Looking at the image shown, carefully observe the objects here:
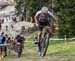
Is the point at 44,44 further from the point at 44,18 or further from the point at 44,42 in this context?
the point at 44,18

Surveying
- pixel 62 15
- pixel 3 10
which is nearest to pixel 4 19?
pixel 3 10

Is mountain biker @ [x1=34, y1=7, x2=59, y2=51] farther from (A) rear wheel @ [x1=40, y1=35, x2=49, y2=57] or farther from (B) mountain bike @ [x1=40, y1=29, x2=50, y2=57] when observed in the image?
(A) rear wheel @ [x1=40, y1=35, x2=49, y2=57]

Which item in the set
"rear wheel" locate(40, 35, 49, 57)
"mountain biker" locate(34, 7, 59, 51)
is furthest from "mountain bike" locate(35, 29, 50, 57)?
"mountain biker" locate(34, 7, 59, 51)

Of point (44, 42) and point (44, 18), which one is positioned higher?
point (44, 18)

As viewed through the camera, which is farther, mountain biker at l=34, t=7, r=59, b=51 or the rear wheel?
the rear wheel

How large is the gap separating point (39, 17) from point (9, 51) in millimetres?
7267

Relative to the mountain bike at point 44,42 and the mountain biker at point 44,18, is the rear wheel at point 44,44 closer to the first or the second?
the mountain bike at point 44,42

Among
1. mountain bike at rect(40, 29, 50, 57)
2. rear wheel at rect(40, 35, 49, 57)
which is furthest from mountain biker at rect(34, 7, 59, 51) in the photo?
rear wheel at rect(40, 35, 49, 57)

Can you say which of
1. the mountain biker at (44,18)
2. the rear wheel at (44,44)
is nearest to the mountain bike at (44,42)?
the rear wheel at (44,44)

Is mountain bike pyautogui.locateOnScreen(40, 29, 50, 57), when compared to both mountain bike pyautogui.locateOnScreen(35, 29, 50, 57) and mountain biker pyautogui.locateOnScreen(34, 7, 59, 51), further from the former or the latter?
mountain biker pyautogui.locateOnScreen(34, 7, 59, 51)

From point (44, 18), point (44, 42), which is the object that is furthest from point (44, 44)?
point (44, 18)

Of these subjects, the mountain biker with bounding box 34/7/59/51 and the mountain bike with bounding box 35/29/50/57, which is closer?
the mountain biker with bounding box 34/7/59/51

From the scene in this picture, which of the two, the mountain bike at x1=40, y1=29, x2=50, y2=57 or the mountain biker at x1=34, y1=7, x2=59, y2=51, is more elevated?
the mountain biker at x1=34, y1=7, x2=59, y2=51

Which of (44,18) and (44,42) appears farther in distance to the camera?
(44,42)
